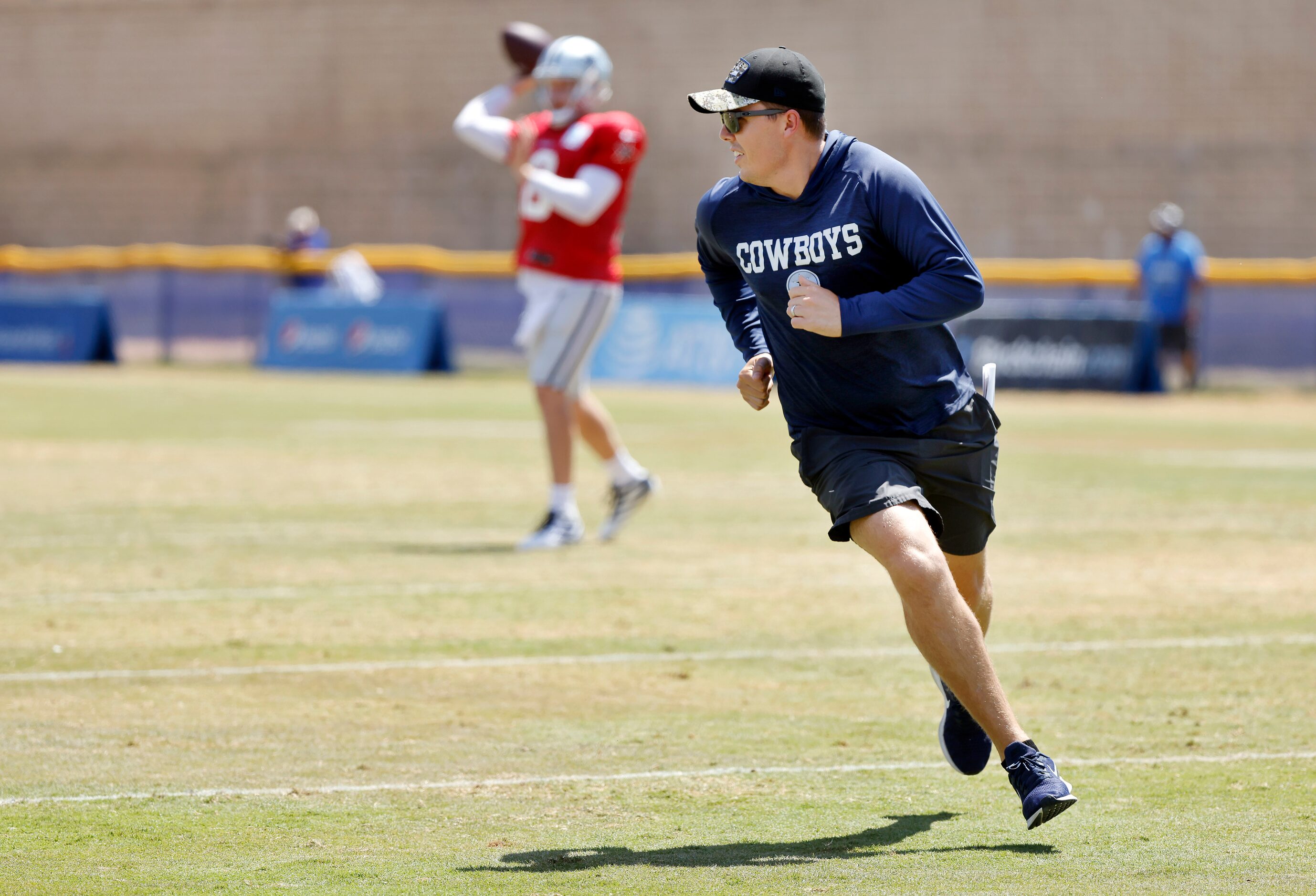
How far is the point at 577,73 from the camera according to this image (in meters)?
10.6

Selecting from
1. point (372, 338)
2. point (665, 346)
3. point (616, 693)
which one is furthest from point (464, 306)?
point (616, 693)

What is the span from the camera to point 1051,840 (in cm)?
480

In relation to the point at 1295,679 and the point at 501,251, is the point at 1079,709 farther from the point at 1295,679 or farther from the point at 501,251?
the point at 501,251

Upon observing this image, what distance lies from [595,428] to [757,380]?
543 cm

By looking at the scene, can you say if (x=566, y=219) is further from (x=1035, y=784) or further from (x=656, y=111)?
(x=656, y=111)

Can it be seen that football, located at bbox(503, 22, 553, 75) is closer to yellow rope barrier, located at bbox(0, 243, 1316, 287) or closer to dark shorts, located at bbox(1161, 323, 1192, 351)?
yellow rope barrier, located at bbox(0, 243, 1316, 287)

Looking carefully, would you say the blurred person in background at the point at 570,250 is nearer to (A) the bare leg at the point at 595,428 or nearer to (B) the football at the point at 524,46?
(A) the bare leg at the point at 595,428

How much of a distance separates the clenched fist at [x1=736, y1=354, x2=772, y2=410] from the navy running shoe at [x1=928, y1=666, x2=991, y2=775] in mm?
895

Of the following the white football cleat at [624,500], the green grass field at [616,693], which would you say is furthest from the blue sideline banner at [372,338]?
the white football cleat at [624,500]

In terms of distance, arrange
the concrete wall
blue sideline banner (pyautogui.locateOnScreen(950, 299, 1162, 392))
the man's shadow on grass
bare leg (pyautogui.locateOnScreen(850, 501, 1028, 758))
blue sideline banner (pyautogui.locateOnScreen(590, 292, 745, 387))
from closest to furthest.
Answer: the man's shadow on grass < bare leg (pyautogui.locateOnScreen(850, 501, 1028, 758)) < blue sideline banner (pyautogui.locateOnScreen(950, 299, 1162, 392)) < blue sideline banner (pyautogui.locateOnScreen(590, 292, 745, 387)) < the concrete wall

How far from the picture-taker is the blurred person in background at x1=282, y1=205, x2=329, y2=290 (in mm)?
31109

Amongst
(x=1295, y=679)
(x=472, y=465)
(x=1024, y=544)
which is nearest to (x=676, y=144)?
(x=472, y=465)

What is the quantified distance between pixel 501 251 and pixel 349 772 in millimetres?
34064

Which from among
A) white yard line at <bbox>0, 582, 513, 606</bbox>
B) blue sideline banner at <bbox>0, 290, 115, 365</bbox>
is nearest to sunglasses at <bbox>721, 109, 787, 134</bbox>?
white yard line at <bbox>0, 582, 513, 606</bbox>
